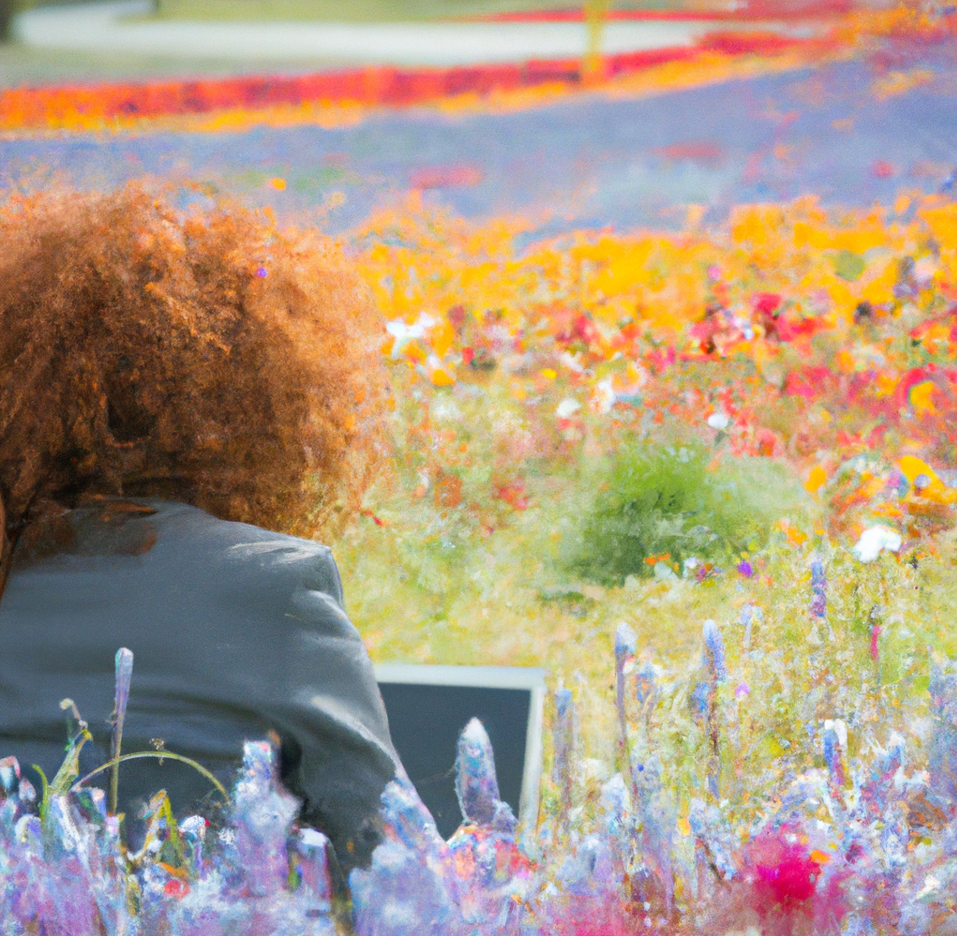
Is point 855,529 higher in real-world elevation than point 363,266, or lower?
lower

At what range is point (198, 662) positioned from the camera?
743 mm

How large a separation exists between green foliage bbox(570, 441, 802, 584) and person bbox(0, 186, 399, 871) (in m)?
0.32

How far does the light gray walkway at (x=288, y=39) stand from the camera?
119 centimetres

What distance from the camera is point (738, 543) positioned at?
126 cm

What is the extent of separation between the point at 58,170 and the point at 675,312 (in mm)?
871

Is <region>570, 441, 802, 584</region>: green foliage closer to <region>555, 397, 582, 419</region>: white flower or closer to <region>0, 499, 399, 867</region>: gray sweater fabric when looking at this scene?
<region>555, 397, 582, 419</region>: white flower

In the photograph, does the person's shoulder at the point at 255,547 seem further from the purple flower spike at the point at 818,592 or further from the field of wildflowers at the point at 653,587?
the purple flower spike at the point at 818,592

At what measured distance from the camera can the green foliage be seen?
4.18 ft

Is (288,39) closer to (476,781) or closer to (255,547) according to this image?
(255,547)

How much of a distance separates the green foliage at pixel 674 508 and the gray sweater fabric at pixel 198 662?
531 millimetres

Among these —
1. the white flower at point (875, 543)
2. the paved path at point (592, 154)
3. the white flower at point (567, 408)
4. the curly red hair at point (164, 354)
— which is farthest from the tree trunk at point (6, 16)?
the white flower at point (875, 543)

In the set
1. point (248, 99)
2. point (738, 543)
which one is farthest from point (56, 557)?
point (738, 543)

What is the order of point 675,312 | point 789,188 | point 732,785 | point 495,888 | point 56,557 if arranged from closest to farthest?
point 495,888 < point 732,785 < point 56,557 < point 789,188 < point 675,312

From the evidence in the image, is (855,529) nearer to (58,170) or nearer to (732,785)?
(732,785)
